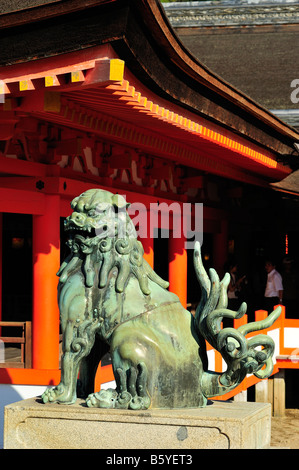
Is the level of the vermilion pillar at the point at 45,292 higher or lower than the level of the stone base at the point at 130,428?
higher

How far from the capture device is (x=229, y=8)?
20.8m

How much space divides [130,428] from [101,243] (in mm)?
1153

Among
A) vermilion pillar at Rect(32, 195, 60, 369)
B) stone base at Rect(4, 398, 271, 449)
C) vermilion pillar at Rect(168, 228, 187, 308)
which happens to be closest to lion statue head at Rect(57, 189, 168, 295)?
stone base at Rect(4, 398, 271, 449)

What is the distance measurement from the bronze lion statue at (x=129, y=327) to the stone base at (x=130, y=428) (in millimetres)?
98

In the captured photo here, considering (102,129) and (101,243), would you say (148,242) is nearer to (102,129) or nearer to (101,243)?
(102,129)

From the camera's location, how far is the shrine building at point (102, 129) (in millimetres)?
5582

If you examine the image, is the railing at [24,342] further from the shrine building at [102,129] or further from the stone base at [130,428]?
the stone base at [130,428]

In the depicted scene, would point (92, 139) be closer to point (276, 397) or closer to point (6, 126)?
point (6, 126)

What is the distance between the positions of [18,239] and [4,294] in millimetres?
1300

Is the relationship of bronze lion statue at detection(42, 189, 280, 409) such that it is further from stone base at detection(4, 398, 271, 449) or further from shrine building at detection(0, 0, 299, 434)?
shrine building at detection(0, 0, 299, 434)

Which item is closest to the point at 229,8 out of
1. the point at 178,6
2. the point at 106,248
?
the point at 178,6

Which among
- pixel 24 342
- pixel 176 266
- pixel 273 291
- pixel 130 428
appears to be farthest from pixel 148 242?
pixel 130 428

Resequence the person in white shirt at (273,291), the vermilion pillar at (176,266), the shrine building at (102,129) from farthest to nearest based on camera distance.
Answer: the person in white shirt at (273,291), the vermilion pillar at (176,266), the shrine building at (102,129)

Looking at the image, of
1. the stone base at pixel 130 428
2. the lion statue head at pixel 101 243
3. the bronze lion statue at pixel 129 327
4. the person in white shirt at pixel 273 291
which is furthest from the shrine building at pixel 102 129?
the stone base at pixel 130 428
